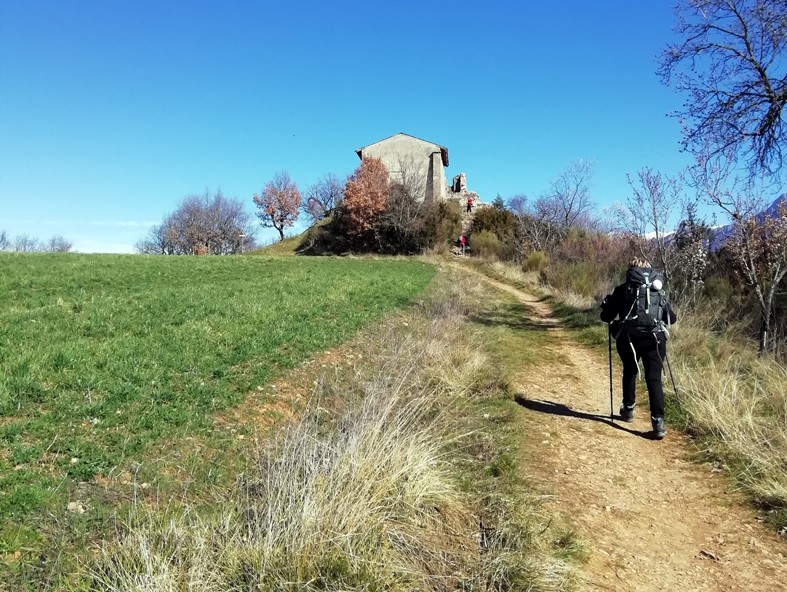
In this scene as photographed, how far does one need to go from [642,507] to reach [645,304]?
2.52 meters

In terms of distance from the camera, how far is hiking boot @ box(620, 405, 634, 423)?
655 centimetres

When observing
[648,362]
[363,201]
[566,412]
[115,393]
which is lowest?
[566,412]

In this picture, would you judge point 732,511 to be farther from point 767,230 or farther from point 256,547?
point 767,230

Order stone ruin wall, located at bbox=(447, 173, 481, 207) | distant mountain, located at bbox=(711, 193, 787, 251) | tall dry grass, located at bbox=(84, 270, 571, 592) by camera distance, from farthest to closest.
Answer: stone ruin wall, located at bbox=(447, 173, 481, 207)
distant mountain, located at bbox=(711, 193, 787, 251)
tall dry grass, located at bbox=(84, 270, 571, 592)

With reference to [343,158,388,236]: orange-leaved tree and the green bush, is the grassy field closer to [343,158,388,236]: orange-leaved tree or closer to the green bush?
the green bush

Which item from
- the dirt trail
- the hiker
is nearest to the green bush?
the hiker

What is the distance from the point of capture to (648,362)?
6234 millimetres

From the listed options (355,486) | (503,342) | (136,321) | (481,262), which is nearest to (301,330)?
(136,321)

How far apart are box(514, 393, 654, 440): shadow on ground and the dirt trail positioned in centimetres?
1

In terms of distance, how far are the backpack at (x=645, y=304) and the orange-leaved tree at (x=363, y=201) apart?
39.9 m

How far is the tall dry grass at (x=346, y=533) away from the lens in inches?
113

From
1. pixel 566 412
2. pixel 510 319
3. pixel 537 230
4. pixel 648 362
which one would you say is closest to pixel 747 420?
pixel 648 362

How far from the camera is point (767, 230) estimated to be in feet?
33.8

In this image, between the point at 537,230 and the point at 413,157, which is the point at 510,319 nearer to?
the point at 537,230
